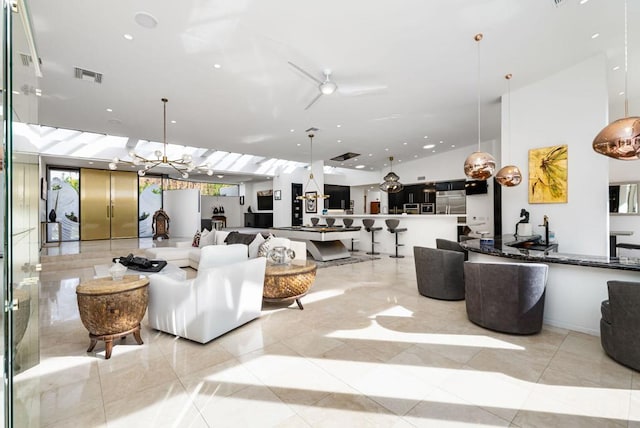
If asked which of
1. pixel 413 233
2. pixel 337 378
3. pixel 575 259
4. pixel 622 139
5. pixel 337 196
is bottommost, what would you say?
pixel 337 378

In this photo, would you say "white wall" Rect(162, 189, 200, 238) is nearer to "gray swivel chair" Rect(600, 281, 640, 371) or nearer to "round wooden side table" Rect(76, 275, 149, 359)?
"round wooden side table" Rect(76, 275, 149, 359)

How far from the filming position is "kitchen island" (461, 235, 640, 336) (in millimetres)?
2896

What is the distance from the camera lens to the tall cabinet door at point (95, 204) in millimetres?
10164

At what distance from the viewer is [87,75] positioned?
4.34 m

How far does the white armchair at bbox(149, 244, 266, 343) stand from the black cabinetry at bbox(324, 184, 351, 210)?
449 inches

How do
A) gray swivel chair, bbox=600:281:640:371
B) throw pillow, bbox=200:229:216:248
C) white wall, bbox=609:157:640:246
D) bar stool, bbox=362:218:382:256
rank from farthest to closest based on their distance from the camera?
bar stool, bbox=362:218:382:256
throw pillow, bbox=200:229:216:248
white wall, bbox=609:157:640:246
gray swivel chair, bbox=600:281:640:371

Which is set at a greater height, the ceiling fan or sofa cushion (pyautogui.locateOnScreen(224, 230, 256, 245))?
the ceiling fan

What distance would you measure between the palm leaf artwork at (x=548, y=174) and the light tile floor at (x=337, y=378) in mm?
2496

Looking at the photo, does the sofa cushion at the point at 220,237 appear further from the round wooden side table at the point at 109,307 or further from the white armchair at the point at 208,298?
the round wooden side table at the point at 109,307

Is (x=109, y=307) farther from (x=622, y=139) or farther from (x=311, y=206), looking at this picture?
(x=311, y=206)

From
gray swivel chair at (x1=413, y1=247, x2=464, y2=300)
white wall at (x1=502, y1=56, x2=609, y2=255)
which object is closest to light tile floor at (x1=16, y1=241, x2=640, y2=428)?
gray swivel chair at (x1=413, y1=247, x2=464, y2=300)

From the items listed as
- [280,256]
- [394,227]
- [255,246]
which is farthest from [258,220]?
[280,256]

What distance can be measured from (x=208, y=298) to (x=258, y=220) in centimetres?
1299

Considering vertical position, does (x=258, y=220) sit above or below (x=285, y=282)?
above
